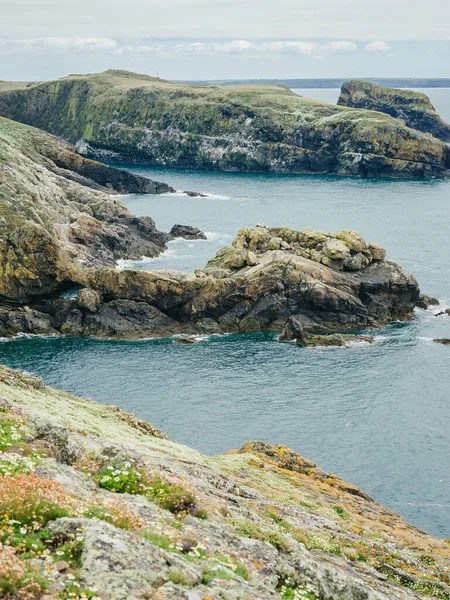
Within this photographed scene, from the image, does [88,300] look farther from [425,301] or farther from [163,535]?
[163,535]

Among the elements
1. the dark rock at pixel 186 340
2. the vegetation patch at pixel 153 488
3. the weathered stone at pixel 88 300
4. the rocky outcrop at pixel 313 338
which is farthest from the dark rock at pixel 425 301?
the vegetation patch at pixel 153 488

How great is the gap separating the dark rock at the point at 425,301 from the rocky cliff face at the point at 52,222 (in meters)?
47.2

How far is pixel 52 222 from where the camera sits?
10788 centimetres

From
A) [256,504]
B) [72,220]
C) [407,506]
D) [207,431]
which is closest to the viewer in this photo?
[256,504]

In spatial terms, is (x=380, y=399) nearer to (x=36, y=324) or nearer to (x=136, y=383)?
(x=136, y=383)

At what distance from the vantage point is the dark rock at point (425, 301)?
96688 millimetres

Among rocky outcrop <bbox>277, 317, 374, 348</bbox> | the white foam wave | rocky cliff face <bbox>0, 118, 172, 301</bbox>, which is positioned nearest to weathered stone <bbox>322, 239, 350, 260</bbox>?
rocky outcrop <bbox>277, 317, 374, 348</bbox>

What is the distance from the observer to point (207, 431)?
63031mm

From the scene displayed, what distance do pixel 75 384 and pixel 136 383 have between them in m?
6.40

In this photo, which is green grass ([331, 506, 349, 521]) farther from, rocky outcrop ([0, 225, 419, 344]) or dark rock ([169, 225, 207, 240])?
dark rock ([169, 225, 207, 240])

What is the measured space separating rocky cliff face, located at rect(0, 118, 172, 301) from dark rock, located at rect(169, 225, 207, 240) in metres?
4.76

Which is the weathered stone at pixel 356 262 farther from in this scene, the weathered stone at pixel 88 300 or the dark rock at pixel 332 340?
the weathered stone at pixel 88 300

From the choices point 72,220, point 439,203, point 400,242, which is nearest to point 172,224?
point 72,220

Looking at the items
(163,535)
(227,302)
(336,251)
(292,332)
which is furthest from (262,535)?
(336,251)
